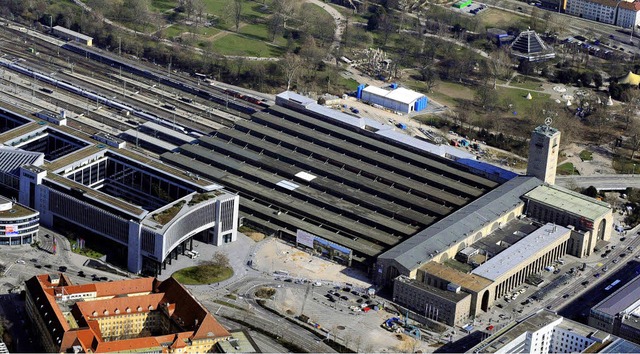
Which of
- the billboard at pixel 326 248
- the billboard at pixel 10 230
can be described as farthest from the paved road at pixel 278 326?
the billboard at pixel 10 230

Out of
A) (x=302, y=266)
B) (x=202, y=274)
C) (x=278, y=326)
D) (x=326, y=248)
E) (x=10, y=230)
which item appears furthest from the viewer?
(x=326, y=248)

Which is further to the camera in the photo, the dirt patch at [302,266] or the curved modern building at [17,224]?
the curved modern building at [17,224]

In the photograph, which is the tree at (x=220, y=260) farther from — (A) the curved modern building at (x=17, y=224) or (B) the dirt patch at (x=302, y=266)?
(A) the curved modern building at (x=17, y=224)

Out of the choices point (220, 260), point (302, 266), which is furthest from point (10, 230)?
point (302, 266)

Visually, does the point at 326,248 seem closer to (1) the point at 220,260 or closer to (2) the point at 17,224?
(1) the point at 220,260

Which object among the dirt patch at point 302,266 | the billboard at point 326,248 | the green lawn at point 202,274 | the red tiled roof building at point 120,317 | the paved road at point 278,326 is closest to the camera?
the red tiled roof building at point 120,317

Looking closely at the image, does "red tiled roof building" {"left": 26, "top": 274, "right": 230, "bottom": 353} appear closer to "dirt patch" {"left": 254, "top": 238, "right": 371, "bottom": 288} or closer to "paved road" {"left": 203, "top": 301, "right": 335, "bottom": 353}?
"paved road" {"left": 203, "top": 301, "right": 335, "bottom": 353}
